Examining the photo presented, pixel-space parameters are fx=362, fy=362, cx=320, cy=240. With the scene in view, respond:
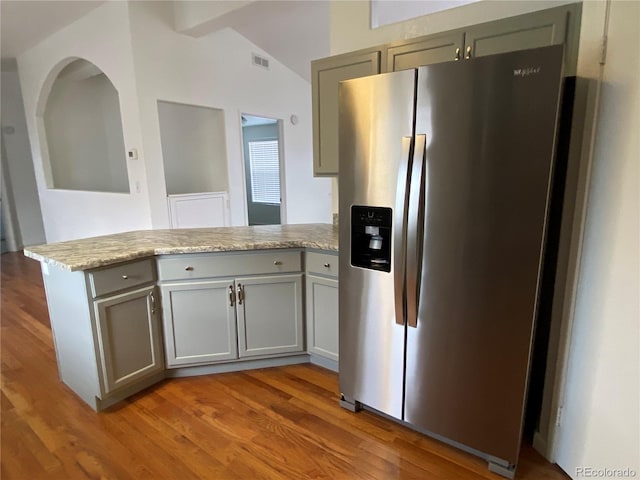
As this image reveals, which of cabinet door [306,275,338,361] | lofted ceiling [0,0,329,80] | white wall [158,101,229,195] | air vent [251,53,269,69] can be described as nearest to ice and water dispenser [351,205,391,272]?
cabinet door [306,275,338,361]

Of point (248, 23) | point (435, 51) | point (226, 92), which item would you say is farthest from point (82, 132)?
point (435, 51)

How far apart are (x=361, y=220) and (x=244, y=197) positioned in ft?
12.5

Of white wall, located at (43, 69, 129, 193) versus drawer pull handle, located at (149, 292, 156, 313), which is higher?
white wall, located at (43, 69, 129, 193)

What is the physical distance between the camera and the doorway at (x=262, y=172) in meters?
7.73

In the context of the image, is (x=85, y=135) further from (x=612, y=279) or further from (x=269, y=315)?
(x=612, y=279)

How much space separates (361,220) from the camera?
1751mm

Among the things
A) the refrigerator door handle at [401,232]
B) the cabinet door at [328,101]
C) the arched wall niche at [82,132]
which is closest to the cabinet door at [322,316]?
the refrigerator door handle at [401,232]

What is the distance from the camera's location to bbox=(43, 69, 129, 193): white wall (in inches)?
217

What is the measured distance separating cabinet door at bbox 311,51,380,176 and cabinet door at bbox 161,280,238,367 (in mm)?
1043

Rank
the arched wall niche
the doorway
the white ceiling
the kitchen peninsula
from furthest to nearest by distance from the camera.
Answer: the doorway, the arched wall niche, the white ceiling, the kitchen peninsula

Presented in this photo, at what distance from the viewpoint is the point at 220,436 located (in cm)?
188

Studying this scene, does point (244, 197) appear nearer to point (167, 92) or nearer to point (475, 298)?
point (167, 92)

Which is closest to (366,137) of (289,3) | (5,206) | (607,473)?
(607,473)

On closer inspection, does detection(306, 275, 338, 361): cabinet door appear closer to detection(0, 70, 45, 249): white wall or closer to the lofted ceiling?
the lofted ceiling
